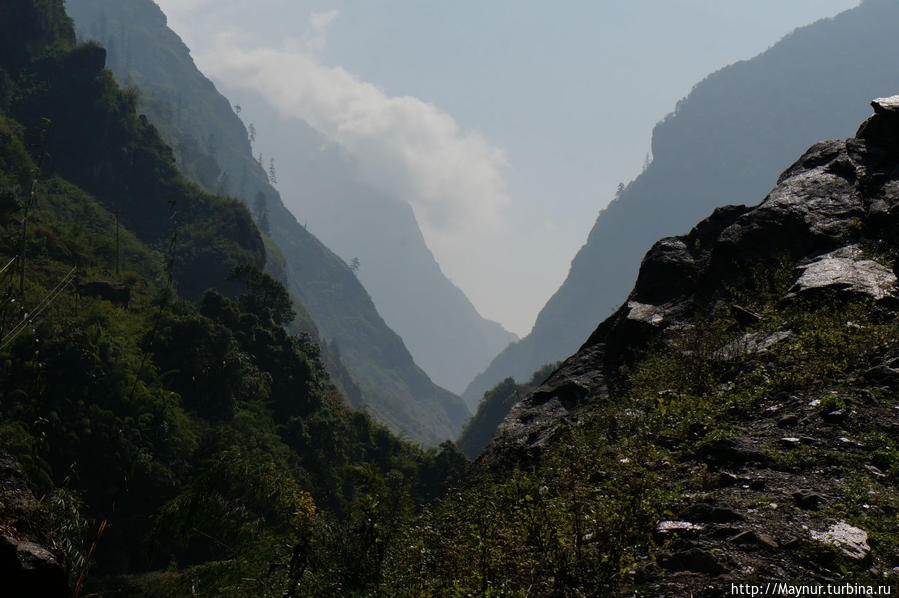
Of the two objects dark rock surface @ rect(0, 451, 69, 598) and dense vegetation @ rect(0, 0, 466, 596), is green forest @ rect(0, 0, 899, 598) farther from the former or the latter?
dense vegetation @ rect(0, 0, 466, 596)

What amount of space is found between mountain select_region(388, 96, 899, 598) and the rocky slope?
0.08ft

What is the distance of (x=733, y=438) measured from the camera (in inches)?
237

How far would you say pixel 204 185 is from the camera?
507ft

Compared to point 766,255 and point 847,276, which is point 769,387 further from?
point 766,255

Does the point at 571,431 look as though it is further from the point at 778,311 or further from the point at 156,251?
the point at 156,251

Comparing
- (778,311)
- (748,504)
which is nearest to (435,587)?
(748,504)

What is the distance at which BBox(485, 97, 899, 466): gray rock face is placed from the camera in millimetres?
10414

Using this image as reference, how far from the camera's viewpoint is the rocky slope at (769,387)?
13.0ft

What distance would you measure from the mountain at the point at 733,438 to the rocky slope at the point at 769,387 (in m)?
0.02

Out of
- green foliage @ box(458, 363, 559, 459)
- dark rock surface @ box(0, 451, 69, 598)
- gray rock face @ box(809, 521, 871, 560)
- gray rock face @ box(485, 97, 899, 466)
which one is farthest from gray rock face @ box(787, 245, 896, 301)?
green foliage @ box(458, 363, 559, 459)

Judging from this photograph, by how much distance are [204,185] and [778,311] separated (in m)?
168

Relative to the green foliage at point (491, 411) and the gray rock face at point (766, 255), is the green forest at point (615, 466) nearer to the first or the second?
the gray rock face at point (766, 255)

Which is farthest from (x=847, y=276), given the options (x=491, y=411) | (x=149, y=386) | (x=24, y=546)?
(x=491, y=411)

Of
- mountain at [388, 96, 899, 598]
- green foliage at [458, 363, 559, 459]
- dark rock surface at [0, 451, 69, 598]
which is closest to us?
mountain at [388, 96, 899, 598]
